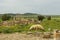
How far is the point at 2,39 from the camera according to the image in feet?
63.1

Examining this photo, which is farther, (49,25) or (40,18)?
(40,18)

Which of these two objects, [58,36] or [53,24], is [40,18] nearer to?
[53,24]

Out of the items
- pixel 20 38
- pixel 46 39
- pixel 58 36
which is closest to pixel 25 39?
pixel 20 38

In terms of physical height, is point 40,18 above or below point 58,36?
below

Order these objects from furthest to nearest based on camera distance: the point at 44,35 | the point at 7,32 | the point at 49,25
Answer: the point at 49,25
the point at 7,32
the point at 44,35

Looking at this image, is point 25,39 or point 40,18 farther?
point 40,18

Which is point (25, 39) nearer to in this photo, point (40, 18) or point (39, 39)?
point (39, 39)

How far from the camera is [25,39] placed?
19203 mm

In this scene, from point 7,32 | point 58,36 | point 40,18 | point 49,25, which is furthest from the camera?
point 40,18

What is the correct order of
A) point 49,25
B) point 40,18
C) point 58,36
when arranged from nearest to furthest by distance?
point 58,36 < point 49,25 < point 40,18

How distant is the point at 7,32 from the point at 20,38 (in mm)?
4368

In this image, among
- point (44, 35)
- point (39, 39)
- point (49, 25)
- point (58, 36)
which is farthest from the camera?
point (49, 25)

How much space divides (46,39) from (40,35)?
1987mm

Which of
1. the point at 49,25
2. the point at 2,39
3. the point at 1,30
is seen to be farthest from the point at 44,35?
the point at 49,25
